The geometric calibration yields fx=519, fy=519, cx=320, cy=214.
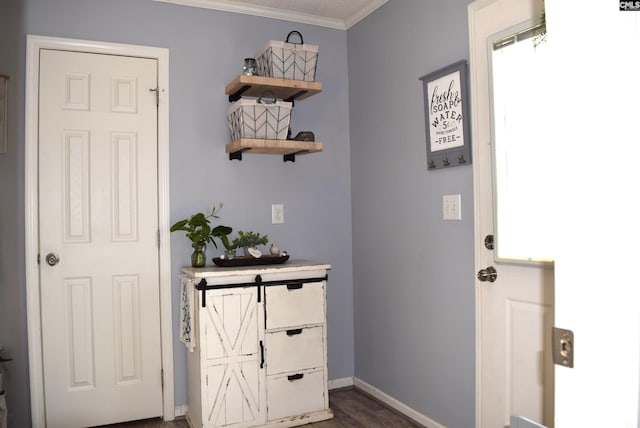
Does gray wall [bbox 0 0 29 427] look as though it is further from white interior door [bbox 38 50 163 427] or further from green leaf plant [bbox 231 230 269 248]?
green leaf plant [bbox 231 230 269 248]

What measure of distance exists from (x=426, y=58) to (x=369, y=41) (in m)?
0.67

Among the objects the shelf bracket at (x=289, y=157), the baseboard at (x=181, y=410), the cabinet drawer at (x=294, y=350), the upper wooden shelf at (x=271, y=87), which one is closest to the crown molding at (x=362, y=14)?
the upper wooden shelf at (x=271, y=87)

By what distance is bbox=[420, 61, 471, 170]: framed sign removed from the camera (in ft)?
8.17

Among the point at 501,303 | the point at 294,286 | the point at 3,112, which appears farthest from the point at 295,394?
the point at 3,112

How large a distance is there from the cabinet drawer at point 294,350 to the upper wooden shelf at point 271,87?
1.41 m

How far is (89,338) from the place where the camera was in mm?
2938

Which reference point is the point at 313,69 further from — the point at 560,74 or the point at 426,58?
the point at 560,74

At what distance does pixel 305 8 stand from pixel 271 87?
2.19ft

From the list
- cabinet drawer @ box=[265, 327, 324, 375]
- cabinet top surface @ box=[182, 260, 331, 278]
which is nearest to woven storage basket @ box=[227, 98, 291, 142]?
cabinet top surface @ box=[182, 260, 331, 278]

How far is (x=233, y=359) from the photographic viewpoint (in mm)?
2732

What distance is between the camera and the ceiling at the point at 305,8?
128 inches

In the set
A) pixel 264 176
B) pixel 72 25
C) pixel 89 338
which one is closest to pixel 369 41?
pixel 264 176

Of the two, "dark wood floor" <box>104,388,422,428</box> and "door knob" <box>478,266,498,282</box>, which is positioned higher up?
"door knob" <box>478,266,498,282</box>

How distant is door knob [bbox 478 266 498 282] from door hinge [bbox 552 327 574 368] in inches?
57.3
